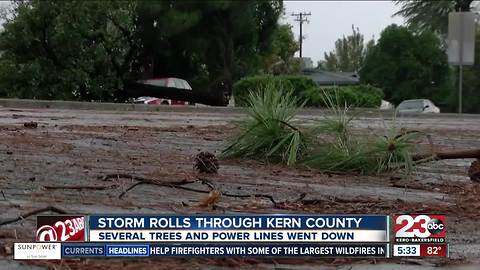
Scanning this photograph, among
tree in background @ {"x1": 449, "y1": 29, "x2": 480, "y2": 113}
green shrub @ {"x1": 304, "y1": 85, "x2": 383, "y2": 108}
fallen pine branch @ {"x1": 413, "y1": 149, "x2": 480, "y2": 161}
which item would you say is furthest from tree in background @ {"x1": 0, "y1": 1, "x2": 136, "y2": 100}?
tree in background @ {"x1": 449, "y1": 29, "x2": 480, "y2": 113}

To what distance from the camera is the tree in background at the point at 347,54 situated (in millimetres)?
99375

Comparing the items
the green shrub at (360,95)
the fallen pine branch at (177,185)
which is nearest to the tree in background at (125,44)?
the green shrub at (360,95)

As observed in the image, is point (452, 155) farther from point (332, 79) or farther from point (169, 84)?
point (332, 79)

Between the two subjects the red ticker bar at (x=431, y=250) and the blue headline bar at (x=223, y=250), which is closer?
the blue headline bar at (x=223, y=250)

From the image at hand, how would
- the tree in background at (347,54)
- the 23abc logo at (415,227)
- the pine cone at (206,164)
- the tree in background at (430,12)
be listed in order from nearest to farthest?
the 23abc logo at (415,227) < the pine cone at (206,164) < the tree in background at (430,12) < the tree in background at (347,54)

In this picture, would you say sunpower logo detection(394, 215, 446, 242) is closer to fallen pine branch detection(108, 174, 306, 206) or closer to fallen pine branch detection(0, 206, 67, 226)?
fallen pine branch detection(108, 174, 306, 206)

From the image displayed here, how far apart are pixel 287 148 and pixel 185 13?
2747 centimetres

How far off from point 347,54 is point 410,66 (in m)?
53.7

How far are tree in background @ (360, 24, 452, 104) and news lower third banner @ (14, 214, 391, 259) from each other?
46.9m

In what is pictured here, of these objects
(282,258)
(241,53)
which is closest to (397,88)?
(241,53)

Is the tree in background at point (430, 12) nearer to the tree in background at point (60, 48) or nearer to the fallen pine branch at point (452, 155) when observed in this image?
the tree in background at point (60, 48)

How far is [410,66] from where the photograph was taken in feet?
164

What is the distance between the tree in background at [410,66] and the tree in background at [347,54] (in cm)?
4430

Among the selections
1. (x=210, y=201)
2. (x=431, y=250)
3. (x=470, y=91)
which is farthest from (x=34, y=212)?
(x=470, y=91)
